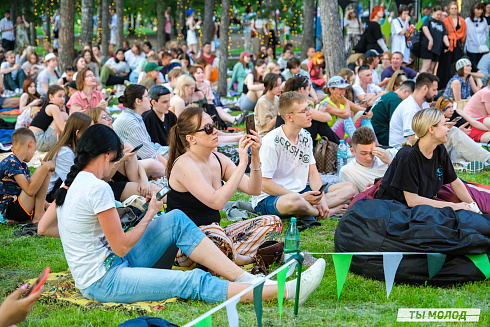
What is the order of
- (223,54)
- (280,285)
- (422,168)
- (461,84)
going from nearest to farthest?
1. (280,285)
2. (422,168)
3. (461,84)
4. (223,54)

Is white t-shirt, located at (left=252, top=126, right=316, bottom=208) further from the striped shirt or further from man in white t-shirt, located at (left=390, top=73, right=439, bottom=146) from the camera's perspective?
man in white t-shirt, located at (left=390, top=73, right=439, bottom=146)

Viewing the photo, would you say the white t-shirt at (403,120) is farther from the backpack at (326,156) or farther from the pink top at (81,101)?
the pink top at (81,101)

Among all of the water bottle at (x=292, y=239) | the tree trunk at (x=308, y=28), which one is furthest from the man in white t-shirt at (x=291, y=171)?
the tree trunk at (x=308, y=28)

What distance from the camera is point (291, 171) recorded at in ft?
21.7

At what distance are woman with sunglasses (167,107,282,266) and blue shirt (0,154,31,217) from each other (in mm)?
1990

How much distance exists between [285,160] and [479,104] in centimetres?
507

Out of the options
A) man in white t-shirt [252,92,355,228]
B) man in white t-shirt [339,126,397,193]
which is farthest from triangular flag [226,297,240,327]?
man in white t-shirt [339,126,397,193]

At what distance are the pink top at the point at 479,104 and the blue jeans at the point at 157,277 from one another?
7.19 meters

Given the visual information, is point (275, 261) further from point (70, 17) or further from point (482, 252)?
point (70, 17)

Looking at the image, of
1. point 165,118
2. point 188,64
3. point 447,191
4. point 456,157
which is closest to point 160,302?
point 447,191

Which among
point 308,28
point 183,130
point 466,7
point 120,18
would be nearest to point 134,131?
point 183,130

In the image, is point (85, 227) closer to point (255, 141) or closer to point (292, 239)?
point (292, 239)

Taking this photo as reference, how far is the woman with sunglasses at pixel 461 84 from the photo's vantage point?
12.1 m

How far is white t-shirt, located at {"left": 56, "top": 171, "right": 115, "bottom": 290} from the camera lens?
13.0 feet
